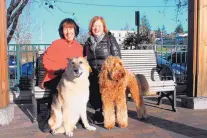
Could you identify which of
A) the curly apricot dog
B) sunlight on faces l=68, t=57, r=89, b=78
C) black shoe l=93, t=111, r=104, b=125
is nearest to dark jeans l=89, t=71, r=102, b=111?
black shoe l=93, t=111, r=104, b=125

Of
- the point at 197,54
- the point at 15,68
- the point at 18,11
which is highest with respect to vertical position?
the point at 18,11

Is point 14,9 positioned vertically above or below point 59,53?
above

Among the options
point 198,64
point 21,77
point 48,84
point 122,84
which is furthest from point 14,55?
point 198,64

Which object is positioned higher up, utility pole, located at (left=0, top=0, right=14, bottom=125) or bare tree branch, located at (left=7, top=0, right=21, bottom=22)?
bare tree branch, located at (left=7, top=0, right=21, bottom=22)

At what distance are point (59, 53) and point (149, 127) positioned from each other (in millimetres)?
1939

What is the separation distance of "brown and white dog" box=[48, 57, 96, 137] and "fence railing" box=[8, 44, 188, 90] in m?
2.71

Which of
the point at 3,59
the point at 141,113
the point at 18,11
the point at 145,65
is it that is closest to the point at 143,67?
the point at 145,65

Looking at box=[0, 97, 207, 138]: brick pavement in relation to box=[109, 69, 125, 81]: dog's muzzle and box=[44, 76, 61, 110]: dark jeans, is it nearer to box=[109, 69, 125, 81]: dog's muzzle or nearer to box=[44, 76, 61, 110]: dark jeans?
box=[44, 76, 61, 110]: dark jeans

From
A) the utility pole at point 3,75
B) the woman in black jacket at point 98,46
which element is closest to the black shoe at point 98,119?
the woman in black jacket at point 98,46

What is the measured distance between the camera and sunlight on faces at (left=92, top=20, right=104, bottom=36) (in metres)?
4.21

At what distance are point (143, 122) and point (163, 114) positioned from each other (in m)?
0.66

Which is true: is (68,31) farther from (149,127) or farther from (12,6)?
(12,6)

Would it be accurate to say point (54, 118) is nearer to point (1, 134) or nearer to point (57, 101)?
point (57, 101)

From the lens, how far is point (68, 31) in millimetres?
4145
